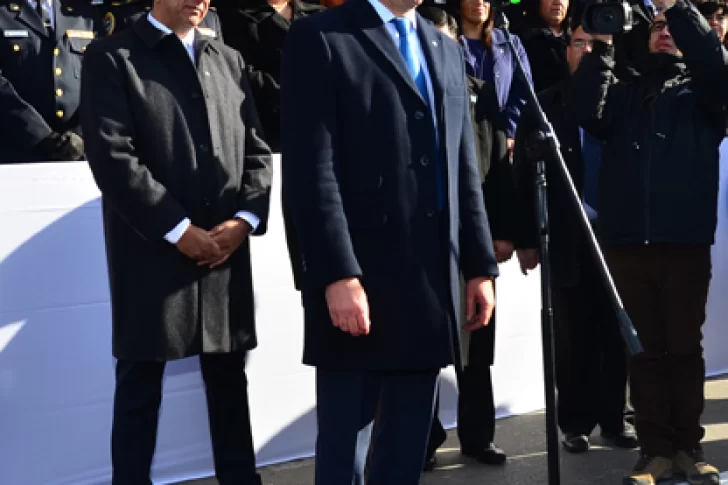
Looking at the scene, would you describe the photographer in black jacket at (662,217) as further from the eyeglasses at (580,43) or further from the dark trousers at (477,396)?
the dark trousers at (477,396)

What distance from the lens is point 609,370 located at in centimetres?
506

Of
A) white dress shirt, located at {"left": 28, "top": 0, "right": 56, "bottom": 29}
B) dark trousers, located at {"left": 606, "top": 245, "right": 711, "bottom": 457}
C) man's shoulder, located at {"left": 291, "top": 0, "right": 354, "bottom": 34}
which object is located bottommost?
dark trousers, located at {"left": 606, "top": 245, "right": 711, "bottom": 457}

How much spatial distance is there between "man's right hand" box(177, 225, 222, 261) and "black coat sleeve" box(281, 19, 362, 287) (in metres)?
0.65

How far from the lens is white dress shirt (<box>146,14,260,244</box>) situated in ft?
11.5

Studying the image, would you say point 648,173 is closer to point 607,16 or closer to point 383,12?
point 607,16

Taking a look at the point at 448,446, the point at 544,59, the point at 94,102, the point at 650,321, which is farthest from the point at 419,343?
the point at 544,59

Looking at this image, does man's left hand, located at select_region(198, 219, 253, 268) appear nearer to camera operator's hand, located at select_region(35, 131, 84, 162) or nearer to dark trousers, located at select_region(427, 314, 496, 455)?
camera operator's hand, located at select_region(35, 131, 84, 162)

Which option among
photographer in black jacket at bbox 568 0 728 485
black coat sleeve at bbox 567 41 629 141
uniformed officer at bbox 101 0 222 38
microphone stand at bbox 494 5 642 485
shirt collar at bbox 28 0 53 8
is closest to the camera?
microphone stand at bbox 494 5 642 485

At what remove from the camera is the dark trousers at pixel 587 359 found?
4.95m

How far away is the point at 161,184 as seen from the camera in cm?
351

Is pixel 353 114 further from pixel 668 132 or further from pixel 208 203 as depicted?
pixel 668 132

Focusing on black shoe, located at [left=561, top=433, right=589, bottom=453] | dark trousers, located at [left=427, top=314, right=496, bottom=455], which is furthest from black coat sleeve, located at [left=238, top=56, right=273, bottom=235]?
black shoe, located at [left=561, top=433, right=589, bottom=453]

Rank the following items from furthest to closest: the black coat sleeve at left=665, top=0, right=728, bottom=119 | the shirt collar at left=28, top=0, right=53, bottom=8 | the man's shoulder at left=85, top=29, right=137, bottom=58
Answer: the shirt collar at left=28, top=0, right=53, bottom=8, the black coat sleeve at left=665, top=0, right=728, bottom=119, the man's shoulder at left=85, top=29, right=137, bottom=58

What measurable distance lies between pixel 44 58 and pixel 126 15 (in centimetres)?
44
